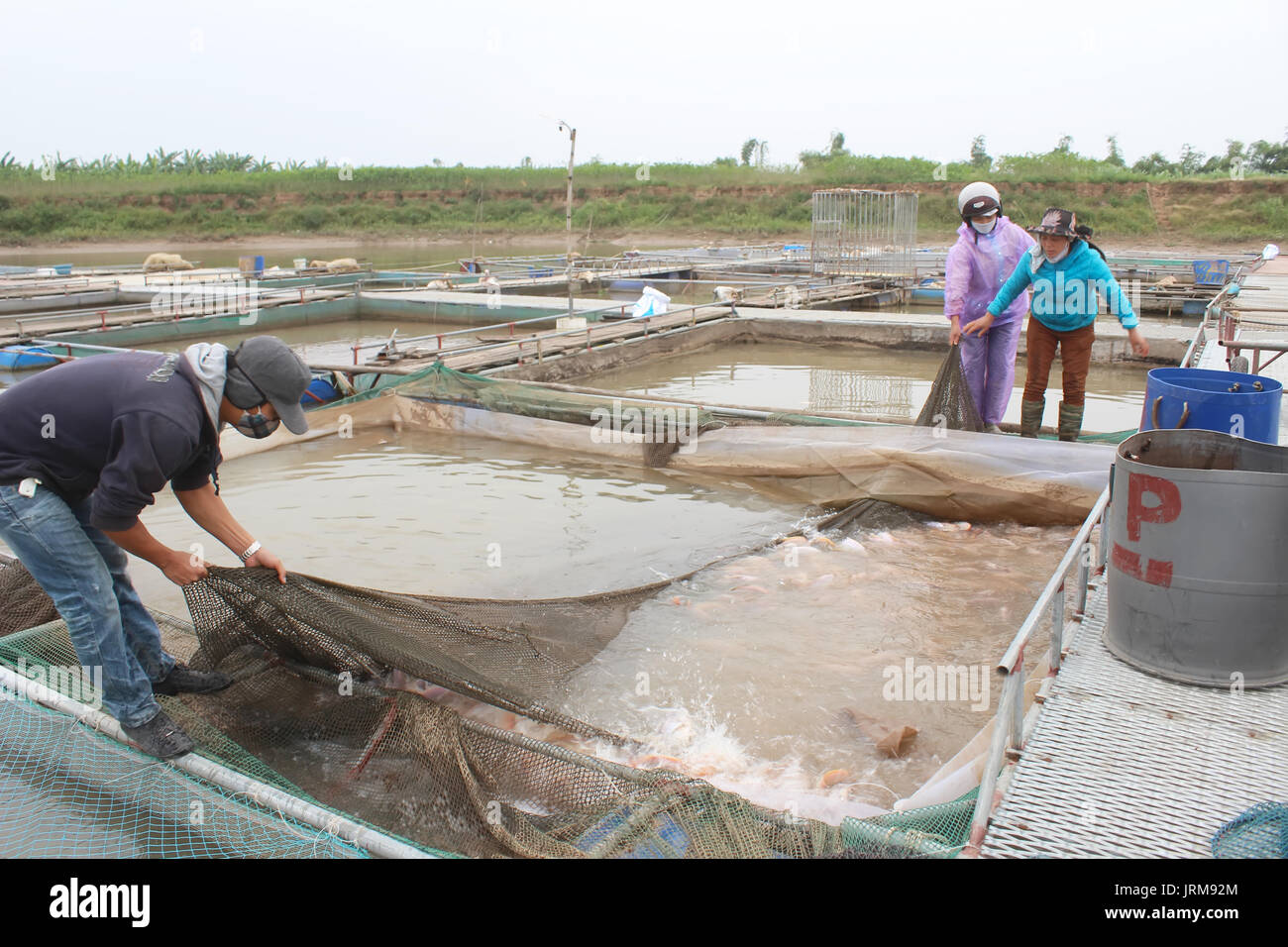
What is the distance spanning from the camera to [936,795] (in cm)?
276

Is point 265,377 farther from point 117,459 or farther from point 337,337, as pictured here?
point 337,337

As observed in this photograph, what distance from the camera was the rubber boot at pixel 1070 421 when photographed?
6309 millimetres

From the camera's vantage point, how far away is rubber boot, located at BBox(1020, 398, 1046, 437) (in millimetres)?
6469

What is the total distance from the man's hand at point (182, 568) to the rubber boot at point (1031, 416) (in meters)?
5.26

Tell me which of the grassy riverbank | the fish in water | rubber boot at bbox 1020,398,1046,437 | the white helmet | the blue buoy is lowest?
the fish in water

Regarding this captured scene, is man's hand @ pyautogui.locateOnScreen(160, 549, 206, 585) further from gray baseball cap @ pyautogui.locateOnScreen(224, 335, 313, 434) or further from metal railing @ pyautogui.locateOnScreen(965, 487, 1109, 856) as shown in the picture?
metal railing @ pyautogui.locateOnScreen(965, 487, 1109, 856)

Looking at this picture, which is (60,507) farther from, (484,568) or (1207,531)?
(1207,531)

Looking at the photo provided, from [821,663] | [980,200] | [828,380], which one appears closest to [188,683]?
[821,663]

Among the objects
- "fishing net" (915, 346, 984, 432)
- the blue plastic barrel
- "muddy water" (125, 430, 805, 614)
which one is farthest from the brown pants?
"muddy water" (125, 430, 805, 614)

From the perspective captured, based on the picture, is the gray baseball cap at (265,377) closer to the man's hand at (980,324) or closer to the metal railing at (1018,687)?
the metal railing at (1018,687)

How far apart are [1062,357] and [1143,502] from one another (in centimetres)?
357

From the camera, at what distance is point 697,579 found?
521 cm

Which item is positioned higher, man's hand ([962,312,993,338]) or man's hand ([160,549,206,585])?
man's hand ([962,312,993,338])
